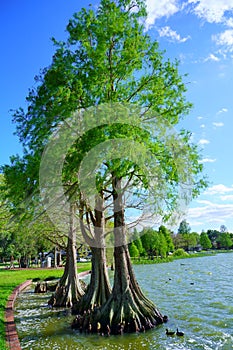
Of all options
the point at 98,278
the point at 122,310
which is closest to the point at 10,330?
the point at 122,310

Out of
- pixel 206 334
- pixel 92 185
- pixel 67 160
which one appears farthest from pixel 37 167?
pixel 206 334

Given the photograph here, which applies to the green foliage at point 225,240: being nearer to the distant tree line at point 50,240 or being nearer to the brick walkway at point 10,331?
the distant tree line at point 50,240

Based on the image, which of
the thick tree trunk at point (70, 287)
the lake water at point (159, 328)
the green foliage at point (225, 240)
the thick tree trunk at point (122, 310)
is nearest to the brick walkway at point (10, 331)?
the lake water at point (159, 328)

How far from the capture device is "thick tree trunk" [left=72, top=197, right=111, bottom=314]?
46.6 feet

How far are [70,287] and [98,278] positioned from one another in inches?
162

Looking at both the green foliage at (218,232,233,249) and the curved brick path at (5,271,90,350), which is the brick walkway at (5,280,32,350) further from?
the green foliage at (218,232,233,249)

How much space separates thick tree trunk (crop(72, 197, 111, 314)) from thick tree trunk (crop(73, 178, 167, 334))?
2.19 meters

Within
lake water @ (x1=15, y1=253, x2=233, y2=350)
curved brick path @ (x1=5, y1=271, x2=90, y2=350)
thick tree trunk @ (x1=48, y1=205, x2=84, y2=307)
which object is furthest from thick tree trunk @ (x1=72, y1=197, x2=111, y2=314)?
curved brick path @ (x1=5, y1=271, x2=90, y2=350)

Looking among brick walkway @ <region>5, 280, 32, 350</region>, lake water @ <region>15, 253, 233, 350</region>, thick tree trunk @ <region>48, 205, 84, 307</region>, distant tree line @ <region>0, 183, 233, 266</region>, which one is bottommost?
lake water @ <region>15, 253, 233, 350</region>

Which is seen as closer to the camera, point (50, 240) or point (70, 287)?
point (70, 287)

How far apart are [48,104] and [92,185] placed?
3.56 meters

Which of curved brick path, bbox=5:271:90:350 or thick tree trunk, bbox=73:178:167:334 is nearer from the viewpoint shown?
curved brick path, bbox=5:271:90:350

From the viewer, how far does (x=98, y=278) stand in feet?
48.4

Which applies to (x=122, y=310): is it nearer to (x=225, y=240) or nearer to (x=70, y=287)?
(x=70, y=287)
